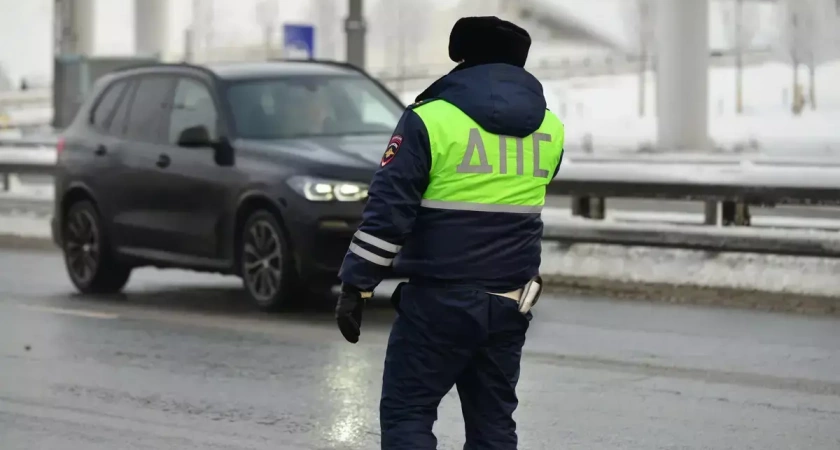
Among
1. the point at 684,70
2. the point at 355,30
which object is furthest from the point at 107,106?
the point at 684,70

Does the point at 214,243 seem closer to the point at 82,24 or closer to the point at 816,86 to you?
the point at 82,24

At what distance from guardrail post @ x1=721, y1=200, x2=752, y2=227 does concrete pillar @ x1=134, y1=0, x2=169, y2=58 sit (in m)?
37.2

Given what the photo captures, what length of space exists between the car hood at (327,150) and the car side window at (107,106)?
6.24 feet

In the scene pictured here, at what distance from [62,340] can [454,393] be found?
9.85 ft

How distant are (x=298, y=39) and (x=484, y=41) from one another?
18.2 meters

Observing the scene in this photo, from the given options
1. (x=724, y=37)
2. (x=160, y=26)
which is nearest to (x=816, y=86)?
(x=724, y=37)

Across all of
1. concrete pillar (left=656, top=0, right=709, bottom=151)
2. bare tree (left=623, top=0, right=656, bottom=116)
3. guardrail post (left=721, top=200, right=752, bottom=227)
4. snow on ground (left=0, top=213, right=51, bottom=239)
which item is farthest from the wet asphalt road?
bare tree (left=623, top=0, right=656, bottom=116)

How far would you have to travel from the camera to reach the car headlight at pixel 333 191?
10891 millimetres

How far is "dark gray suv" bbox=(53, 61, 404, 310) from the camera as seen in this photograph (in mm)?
10992

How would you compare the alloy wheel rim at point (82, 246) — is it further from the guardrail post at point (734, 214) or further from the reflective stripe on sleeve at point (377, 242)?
the reflective stripe on sleeve at point (377, 242)

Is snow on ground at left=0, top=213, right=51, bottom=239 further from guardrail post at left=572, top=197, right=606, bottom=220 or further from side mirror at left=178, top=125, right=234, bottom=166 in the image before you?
side mirror at left=178, top=125, right=234, bottom=166

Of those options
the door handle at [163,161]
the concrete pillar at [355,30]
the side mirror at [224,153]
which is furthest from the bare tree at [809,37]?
the side mirror at [224,153]

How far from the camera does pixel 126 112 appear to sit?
12.9 m

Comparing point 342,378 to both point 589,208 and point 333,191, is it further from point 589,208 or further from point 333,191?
point 589,208
